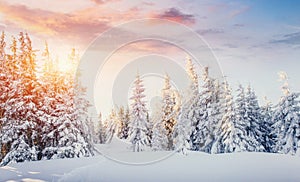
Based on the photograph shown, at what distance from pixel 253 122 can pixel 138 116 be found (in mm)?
15835

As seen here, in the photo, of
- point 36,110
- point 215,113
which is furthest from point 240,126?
point 36,110

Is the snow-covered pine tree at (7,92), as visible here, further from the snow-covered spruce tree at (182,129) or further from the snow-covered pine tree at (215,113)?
the snow-covered pine tree at (215,113)

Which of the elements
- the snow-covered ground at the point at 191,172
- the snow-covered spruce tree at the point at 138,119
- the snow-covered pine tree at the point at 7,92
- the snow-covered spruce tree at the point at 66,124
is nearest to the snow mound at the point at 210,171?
the snow-covered ground at the point at 191,172

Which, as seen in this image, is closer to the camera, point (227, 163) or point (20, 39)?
point (227, 163)

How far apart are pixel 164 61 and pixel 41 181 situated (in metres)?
15.7

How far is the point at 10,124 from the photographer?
1153 inches

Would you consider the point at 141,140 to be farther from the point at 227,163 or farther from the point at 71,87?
the point at 227,163

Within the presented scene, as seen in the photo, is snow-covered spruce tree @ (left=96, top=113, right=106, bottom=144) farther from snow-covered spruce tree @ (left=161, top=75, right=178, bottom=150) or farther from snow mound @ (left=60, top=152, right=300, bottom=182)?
snow mound @ (left=60, top=152, right=300, bottom=182)

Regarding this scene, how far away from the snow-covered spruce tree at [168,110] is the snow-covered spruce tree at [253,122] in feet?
33.8

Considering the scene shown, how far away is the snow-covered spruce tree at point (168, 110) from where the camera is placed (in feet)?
149

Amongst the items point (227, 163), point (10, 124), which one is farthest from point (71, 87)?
point (227, 163)

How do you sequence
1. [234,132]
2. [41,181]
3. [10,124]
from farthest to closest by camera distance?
[234,132]
[10,124]
[41,181]

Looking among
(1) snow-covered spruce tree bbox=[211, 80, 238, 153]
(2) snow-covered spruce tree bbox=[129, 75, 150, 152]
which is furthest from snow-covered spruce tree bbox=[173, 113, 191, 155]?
(2) snow-covered spruce tree bbox=[129, 75, 150, 152]

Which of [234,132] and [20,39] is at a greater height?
[20,39]
